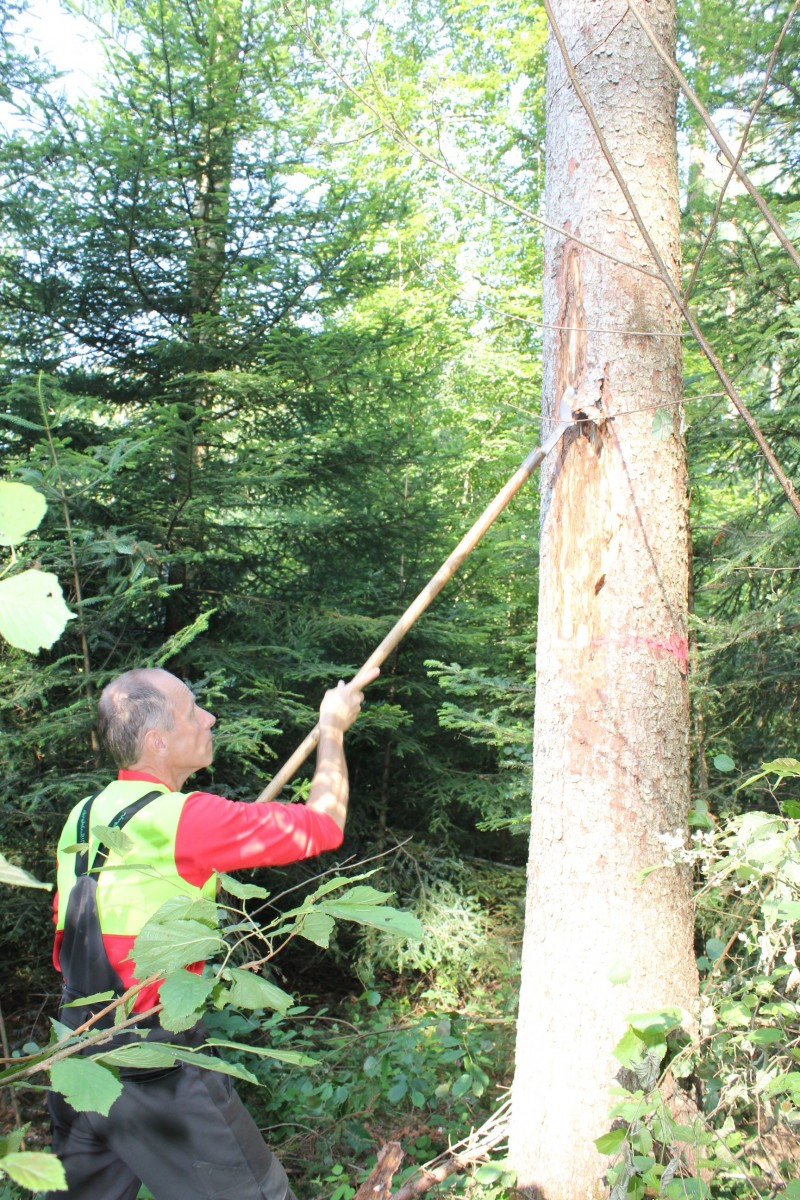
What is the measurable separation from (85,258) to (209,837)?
4.60 meters

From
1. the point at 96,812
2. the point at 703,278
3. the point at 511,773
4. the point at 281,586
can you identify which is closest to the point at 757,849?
the point at 96,812

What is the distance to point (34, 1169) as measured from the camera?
70 cm

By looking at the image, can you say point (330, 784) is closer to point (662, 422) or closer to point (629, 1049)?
point (629, 1049)

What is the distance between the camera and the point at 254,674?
522 centimetres

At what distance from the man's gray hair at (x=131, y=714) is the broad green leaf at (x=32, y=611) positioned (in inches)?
79.3

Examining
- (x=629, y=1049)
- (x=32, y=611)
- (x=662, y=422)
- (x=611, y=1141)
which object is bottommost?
(x=611, y=1141)

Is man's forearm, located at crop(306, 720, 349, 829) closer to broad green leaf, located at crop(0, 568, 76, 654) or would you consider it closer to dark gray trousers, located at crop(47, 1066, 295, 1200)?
dark gray trousers, located at crop(47, 1066, 295, 1200)

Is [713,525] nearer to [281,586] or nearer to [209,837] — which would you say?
[281,586]

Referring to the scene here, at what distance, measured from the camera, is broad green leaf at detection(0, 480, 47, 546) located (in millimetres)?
722

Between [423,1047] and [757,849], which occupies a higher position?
[757,849]

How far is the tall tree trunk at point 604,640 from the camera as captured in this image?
2635mm

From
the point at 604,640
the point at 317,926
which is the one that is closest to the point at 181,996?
the point at 317,926

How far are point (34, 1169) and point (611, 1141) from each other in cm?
209

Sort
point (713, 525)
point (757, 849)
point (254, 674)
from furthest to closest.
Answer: point (254, 674) < point (713, 525) < point (757, 849)
